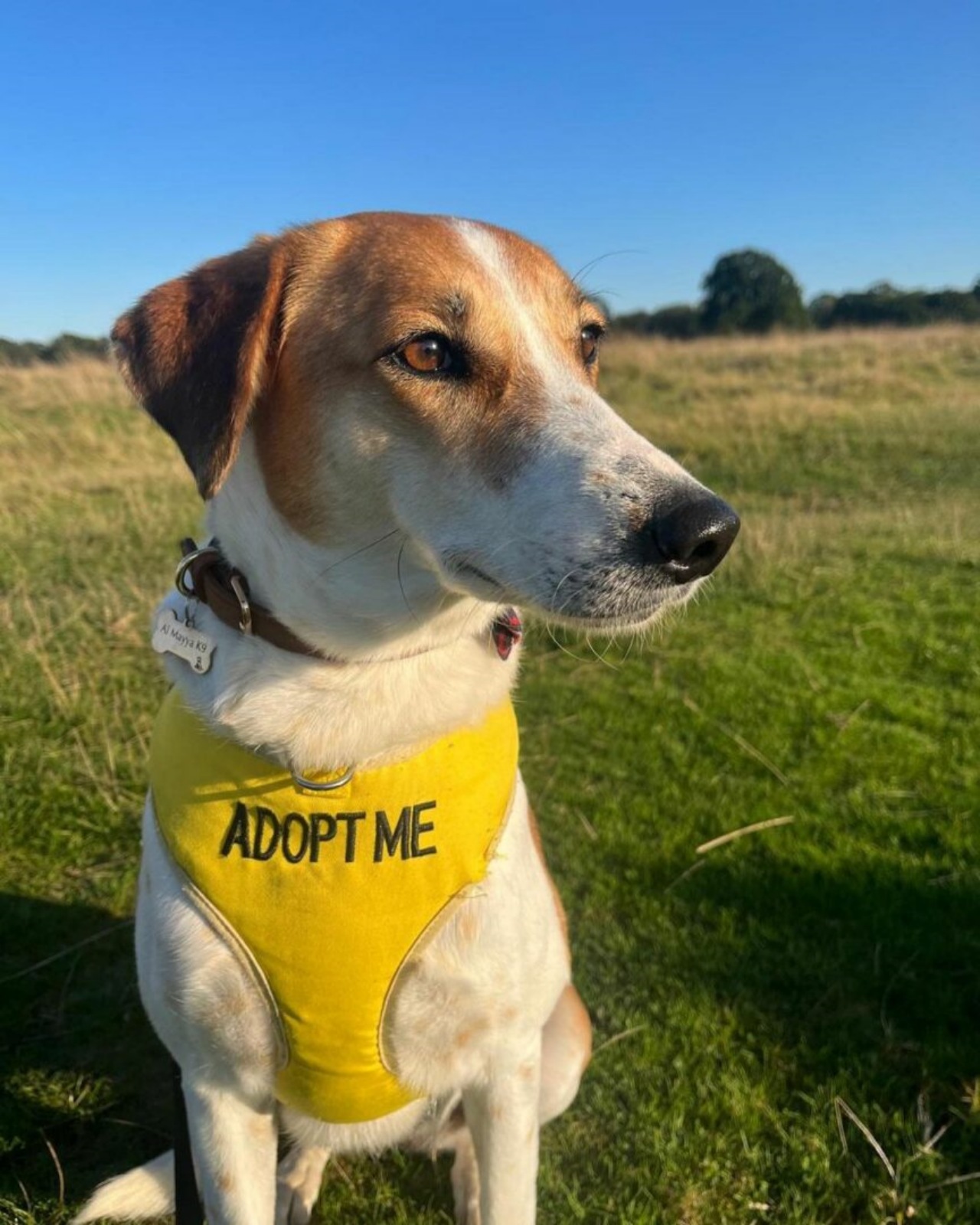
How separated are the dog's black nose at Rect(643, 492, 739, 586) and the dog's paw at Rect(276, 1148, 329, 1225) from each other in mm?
1862

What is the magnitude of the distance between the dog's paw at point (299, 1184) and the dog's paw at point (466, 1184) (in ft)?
1.19

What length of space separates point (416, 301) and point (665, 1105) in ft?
7.76

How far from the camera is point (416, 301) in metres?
1.94

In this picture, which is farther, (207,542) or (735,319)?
(735,319)

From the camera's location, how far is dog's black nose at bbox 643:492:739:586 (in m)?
1.69

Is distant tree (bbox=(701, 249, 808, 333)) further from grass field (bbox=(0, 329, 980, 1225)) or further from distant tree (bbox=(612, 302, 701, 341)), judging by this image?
grass field (bbox=(0, 329, 980, 1225))

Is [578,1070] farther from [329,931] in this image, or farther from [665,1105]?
[329,931]

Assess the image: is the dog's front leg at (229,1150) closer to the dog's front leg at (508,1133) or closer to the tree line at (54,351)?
the dog's front leg at (508,1133)

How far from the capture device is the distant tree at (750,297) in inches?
1412

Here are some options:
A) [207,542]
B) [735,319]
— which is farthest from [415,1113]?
[735,319]

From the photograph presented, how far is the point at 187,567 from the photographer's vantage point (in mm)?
1964

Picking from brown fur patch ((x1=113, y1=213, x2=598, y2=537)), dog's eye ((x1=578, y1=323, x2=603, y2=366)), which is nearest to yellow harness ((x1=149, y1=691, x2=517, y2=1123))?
brown fur patch ((x1=113, y1=213, x2=598, y2=537))

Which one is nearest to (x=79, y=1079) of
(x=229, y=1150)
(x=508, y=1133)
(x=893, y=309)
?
(x=229, y=1150)

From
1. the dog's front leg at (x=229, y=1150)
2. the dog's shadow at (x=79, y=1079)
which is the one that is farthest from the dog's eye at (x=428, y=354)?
the dog's shadow at (x=79, y=1079)
